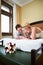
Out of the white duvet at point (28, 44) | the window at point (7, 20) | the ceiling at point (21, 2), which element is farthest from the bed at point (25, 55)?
the ceiling at point (21, 2)

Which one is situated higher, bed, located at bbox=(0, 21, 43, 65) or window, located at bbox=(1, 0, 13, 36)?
window, located at bbox=(1, 0, 13, 36)

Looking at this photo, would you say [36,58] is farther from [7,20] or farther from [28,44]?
[7,20]

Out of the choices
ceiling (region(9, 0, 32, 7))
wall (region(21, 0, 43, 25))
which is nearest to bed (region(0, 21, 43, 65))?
wall (region(21, 0, 43, 25))

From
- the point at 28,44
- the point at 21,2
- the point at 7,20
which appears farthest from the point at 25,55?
the point at 21,2

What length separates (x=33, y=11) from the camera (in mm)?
4004

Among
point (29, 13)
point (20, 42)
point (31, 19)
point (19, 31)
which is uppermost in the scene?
point (29, 13)

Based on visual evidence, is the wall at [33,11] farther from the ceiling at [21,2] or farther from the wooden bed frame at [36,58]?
the wooden bed frame at [36,58]

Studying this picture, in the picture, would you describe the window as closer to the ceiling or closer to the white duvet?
the ceiling

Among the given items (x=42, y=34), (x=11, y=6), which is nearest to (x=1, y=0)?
Result: (x=11, y=6)

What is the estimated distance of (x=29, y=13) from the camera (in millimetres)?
4090

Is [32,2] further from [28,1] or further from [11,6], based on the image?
[11,6]

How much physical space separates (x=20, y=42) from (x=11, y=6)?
2590 millimetres

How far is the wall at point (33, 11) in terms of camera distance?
386 centimetres

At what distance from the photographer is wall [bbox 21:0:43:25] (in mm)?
3858
